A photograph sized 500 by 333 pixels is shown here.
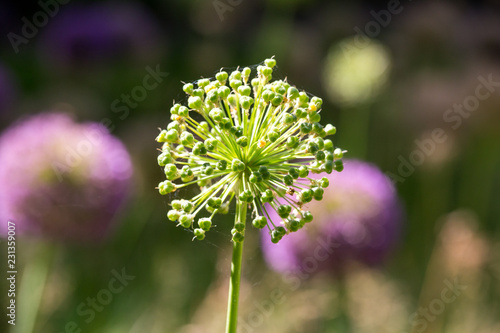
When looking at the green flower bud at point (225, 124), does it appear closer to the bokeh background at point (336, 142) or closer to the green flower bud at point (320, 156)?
the green flower bud at point (320, 156)

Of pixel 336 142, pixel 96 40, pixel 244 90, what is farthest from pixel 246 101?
pixel 96 40

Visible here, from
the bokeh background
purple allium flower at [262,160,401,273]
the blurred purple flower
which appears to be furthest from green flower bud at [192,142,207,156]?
the blurred purple flower

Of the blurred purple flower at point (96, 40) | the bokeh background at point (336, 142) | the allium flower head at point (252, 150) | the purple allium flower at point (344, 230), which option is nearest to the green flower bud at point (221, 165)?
the allium flower head at point (252, 150)

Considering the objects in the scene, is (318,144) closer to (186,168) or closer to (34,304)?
(186,168)

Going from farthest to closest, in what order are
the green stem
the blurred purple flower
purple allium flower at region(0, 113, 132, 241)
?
the blurred purple flower < purple allium flower at region(0, 113, 132, 241) < the green stem

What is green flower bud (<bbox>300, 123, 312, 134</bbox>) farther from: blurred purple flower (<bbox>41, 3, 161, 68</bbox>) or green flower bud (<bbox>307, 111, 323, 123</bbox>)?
blurred purple flower (<bbox>41, 3, 161, 68</bbox>)

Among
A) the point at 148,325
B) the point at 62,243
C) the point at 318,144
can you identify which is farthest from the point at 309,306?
the point at 318,144

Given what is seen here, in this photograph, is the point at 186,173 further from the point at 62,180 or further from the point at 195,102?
the point at 62,180
